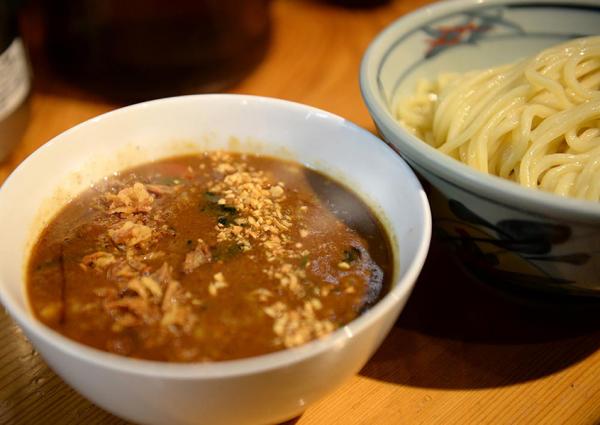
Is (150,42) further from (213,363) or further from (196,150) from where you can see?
(213,363)

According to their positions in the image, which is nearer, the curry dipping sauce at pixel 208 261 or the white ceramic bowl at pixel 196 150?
the white ceramic bowl at pixel 196 150

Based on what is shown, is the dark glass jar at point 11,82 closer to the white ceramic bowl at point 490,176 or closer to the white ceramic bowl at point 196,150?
the white ceramic bowl at point 196,150

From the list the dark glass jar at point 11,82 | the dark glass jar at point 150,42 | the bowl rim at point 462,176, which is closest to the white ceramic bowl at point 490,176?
the bowl rim at point 462,176

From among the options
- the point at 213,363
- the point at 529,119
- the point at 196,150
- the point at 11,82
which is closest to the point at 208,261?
the point at 213,363

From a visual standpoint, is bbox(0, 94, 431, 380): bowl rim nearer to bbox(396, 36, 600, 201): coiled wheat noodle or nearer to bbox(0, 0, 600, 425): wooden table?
bbox(0, 0, 600, 425): wooden table

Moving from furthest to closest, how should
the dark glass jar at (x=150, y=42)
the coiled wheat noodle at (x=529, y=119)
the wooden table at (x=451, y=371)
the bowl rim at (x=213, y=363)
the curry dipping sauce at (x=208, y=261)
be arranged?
the dark glass jar at (x=150, y=42) < the coiled wheat noodle at (x=529, y=119) < the wooden table at (x=451, y=371) < the curry dipping sauce at (x=208, y=261) < the bowl rim at (x=213, y=363)
